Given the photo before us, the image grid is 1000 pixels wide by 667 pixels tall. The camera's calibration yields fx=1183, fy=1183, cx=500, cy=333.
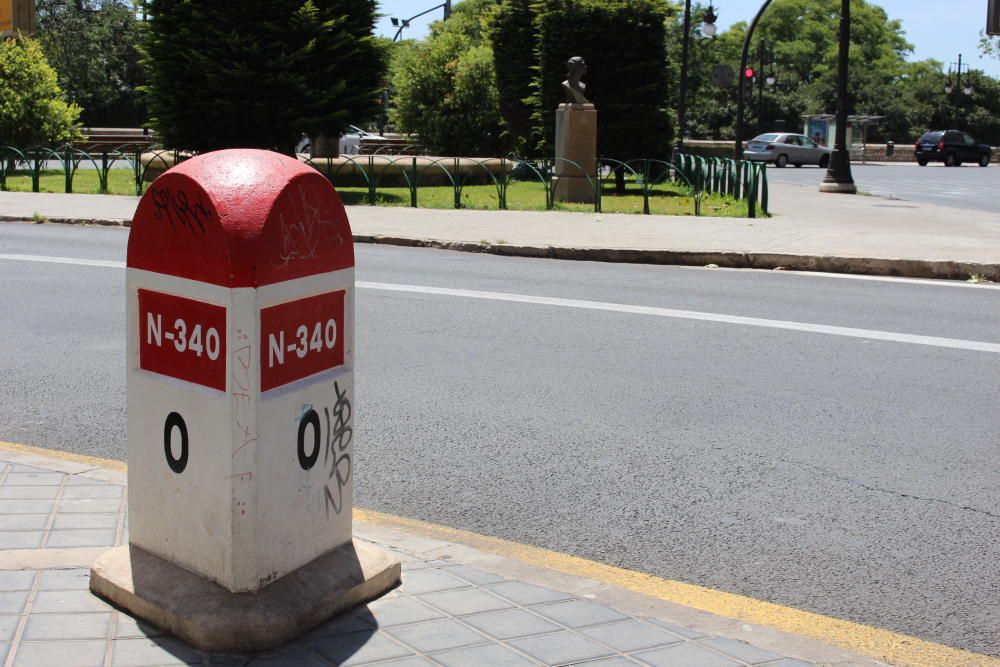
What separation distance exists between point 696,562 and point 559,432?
6.19 ft

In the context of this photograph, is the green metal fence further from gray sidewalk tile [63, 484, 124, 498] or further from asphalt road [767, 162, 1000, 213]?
gray sidewalk tile [63, 484, 124, 498]

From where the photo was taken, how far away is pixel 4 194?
2198 centimetres

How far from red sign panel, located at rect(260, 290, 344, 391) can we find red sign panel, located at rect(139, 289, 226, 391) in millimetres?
136

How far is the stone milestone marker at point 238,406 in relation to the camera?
11.9ft

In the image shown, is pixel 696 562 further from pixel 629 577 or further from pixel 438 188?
pixel 438 188

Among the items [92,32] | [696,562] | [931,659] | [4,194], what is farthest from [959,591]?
[92,32]

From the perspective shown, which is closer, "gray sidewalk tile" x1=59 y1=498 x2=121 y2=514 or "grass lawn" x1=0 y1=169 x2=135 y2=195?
"gray sidewalk tile" x1=59 y1=498 x2=121 y2=514

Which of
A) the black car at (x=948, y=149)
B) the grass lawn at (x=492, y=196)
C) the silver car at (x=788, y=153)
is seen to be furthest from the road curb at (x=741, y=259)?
the black car at (x=948, y=149)

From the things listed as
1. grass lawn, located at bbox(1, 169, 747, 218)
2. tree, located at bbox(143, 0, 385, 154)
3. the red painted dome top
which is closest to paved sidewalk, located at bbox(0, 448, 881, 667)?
the red painted dome top

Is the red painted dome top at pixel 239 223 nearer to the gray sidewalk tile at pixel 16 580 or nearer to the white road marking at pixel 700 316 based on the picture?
the gray sidewalk tile at pixel 16 580

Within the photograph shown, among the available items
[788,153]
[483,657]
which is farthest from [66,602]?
[788,153]

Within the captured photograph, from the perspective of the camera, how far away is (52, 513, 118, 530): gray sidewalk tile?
4660 millimetres

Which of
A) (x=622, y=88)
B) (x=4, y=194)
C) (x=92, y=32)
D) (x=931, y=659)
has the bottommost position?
(x=931, y=659)

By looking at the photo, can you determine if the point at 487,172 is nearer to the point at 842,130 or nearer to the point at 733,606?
the point at 842,130
